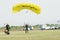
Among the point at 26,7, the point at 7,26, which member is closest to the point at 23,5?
the point at 26,7

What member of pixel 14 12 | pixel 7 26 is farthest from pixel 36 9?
pixel 7 26

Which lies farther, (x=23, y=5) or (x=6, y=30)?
(x=6, y=30)

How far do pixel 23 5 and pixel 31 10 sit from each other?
122 cm

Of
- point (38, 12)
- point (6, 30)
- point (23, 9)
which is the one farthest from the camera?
point (6, 30)

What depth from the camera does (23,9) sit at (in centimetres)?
2630

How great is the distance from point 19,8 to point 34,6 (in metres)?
1.50

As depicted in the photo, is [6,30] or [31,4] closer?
[31,4]

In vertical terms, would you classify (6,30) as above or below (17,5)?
below

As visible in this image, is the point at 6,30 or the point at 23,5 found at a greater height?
the point at 23,5

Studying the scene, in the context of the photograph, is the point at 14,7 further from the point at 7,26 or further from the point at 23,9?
the point at 7,26

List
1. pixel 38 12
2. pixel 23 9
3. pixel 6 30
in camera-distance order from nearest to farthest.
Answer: pixel 38 12 < pixel 23 9 < pixel 6 30

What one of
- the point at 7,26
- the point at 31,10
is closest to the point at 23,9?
the point at 31,10

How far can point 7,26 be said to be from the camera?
35.7 metres

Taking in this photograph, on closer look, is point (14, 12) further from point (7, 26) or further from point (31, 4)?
point (7, 26)
